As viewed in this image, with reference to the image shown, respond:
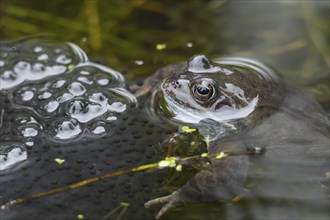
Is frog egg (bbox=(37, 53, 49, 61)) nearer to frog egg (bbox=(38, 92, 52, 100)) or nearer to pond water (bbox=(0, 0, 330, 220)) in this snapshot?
pond water (bbox=(0, 0, 330, 220))

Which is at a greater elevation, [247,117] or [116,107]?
[116,107]

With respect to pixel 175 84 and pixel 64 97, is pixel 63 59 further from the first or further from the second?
pixel 175 84

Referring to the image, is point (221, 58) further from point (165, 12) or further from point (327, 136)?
point (327, 136)

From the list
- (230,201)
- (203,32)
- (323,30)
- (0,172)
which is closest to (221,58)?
(203,32)

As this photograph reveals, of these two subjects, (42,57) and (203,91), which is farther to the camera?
(42,57)

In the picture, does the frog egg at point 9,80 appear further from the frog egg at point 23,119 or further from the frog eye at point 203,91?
the frog eye at point 203,91

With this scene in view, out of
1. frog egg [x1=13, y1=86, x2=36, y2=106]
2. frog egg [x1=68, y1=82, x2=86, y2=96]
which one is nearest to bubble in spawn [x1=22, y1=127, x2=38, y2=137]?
frog egg [x1=13, y1=86, x2=36, y2=106]

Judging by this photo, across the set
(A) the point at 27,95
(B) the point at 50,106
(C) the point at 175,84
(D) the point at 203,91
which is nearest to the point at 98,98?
(B) the point at 50,106
